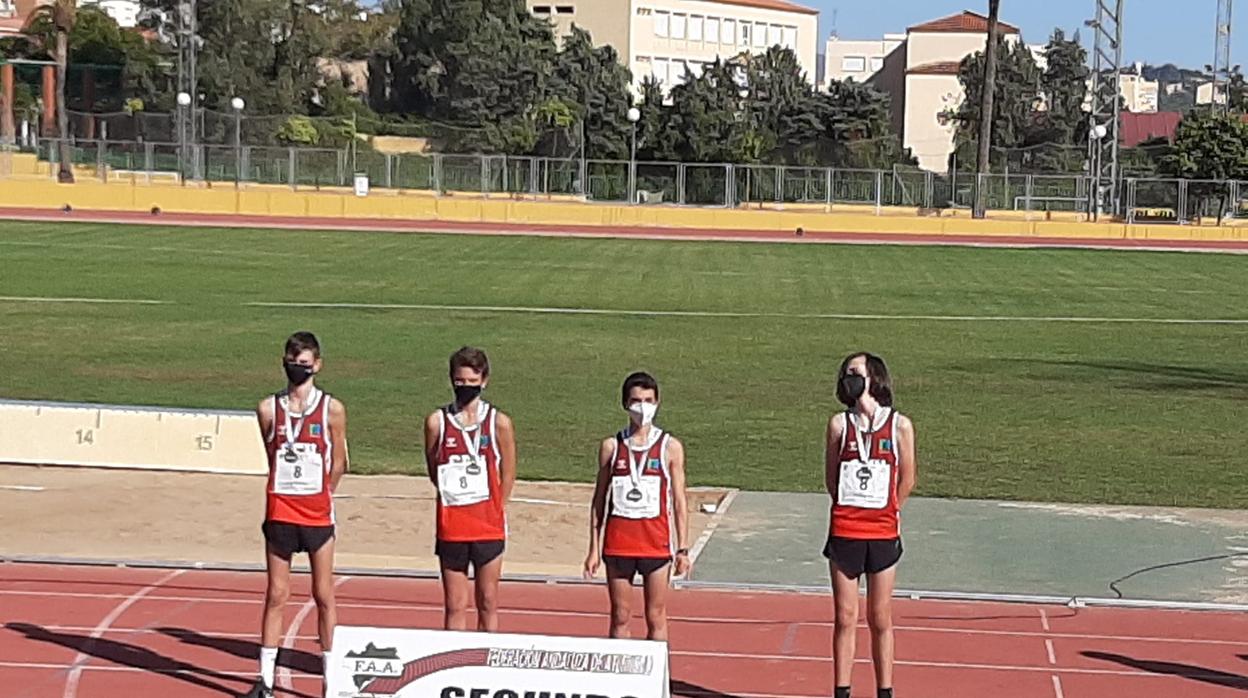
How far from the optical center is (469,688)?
266 inches

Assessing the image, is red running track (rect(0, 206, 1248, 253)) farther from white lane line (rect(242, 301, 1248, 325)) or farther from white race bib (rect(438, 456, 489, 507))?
white race bib (rect(438, 456, 489, 507))

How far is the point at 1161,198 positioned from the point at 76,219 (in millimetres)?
42291

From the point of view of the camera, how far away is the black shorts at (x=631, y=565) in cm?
870

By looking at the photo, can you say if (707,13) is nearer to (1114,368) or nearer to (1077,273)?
(1077,273)

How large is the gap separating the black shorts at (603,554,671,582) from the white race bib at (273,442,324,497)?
4.94 feet

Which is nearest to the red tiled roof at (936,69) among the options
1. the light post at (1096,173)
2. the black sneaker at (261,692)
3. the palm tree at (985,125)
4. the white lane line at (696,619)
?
the palm tree at (985,125)

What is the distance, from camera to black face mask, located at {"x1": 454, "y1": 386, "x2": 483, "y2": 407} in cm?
866

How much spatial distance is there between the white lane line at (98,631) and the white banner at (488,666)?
303 cm

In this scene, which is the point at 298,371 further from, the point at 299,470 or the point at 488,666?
the point at 488,666

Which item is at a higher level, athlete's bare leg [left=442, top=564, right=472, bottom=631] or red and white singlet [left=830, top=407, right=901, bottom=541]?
red and white singlet [left=830, top=407, right=901, bottom=541]

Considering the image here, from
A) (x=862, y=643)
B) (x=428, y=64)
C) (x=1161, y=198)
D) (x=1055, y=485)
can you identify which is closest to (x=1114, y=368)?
(x=1055, y=485)

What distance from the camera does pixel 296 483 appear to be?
895 centimetres

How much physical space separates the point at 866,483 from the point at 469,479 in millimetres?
1912

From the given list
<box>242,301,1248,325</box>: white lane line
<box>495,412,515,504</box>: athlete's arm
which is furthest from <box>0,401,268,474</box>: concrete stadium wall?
<box>242,301,1248,325</box>: white lane line
